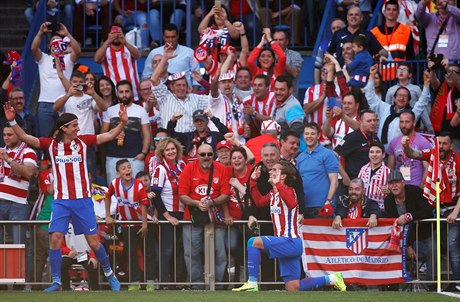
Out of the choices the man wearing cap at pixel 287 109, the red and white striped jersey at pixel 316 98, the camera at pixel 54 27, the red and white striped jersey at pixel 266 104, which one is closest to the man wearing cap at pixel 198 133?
the red and white striped jersey at pixel 266 104

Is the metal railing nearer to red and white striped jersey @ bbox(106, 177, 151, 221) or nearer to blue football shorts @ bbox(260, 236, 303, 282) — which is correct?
red and white striped jersey @ bbox(106, 177, 151, 221)

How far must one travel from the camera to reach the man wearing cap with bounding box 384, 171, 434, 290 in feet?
56.4

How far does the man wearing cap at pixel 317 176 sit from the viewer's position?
698 inches

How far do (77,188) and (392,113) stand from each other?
5473 millimetres

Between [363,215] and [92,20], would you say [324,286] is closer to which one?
[363,215]

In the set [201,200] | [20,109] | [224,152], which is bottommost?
[201,200]

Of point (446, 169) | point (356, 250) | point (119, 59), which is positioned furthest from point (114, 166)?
point (446, 169)

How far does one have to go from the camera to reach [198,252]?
1727cm

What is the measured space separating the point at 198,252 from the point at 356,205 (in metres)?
2.28

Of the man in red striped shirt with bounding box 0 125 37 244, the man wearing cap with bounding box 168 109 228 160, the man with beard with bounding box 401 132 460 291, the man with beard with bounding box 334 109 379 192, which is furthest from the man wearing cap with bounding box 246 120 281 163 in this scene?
the man in red striped shirt with bounding box 0 125 37 244

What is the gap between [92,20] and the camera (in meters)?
23.1

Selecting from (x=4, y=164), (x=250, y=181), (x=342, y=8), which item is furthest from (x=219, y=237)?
(x=342, y=8)

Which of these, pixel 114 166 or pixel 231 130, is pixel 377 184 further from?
pixel 114 166

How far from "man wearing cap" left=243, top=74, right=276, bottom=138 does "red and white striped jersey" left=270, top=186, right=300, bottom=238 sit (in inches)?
135
